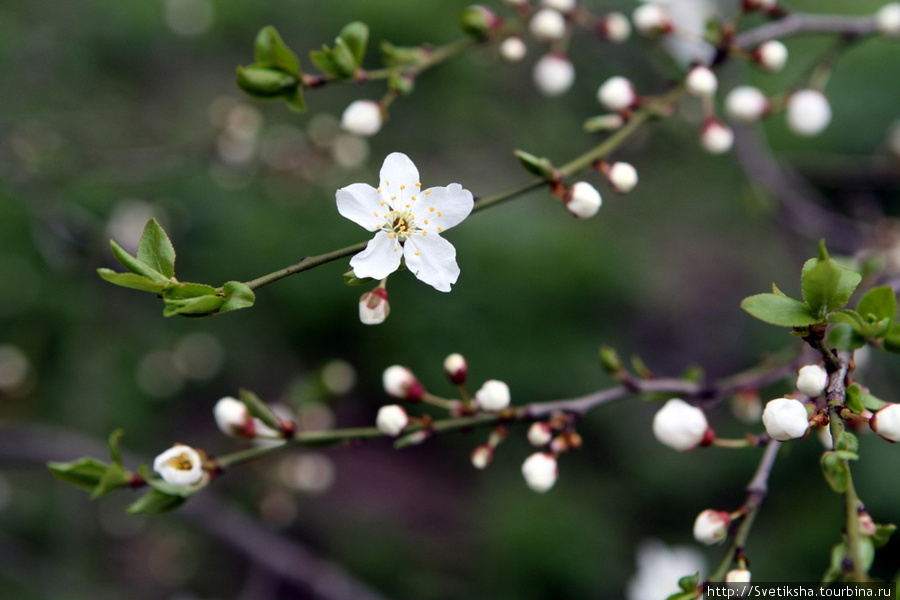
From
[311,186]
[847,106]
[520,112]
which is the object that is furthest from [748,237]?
[311,186]

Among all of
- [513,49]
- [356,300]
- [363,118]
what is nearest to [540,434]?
[363,118]

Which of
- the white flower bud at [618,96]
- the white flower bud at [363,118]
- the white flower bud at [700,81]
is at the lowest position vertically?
the white flower bud at [363,118]

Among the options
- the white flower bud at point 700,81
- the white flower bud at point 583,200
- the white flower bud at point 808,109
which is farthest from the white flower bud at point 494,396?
the white flower bud at point 808,109

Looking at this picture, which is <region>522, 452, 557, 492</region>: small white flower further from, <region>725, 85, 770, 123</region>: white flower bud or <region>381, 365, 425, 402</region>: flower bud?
<region>725, 85, 770, 123</region>: white flower bud

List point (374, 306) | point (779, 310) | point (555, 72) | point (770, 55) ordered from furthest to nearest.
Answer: point (555, 72), point (770, 55), point (374, 306), point (779, 310)

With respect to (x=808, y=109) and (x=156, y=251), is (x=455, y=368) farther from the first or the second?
(x=808, y=109)

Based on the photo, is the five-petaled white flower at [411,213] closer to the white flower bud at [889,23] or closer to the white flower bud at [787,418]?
the white flower bud at [787,418]

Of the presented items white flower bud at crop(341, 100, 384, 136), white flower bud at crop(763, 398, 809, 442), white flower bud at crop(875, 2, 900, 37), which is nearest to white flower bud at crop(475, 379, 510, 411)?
white flower bud at crop(763, 398, 809, 442)
